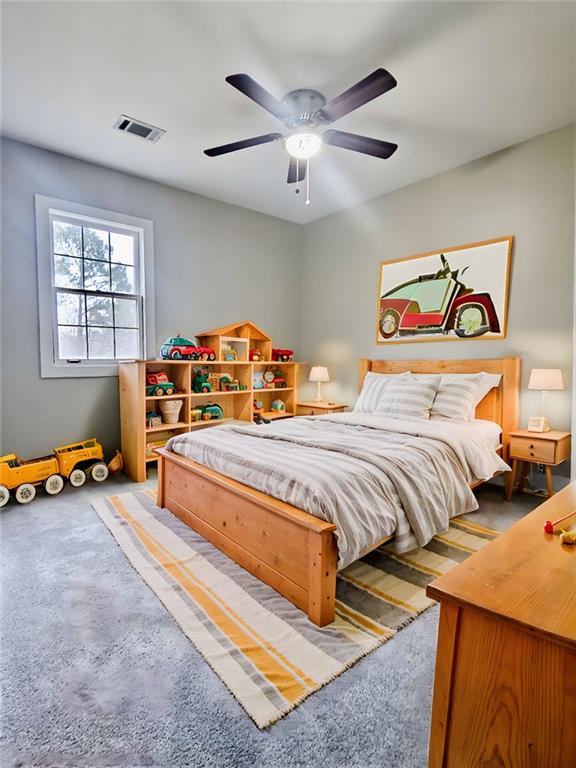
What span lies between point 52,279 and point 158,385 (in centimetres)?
131

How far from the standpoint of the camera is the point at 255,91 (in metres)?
2.04

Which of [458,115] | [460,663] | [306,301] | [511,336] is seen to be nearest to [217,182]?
[306,301]

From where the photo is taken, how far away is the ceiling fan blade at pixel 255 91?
1.92 metres

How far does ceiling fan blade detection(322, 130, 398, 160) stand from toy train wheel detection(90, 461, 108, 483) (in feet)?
10.6

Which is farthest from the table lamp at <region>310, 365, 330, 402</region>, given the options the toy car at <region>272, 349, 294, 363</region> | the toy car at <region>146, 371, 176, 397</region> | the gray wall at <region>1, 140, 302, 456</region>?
the toy car at <region>146, 371, 176, 397</region>

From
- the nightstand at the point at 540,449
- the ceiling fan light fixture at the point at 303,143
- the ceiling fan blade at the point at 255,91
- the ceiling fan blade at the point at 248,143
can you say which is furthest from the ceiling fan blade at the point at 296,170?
the nightstand at the point at 540,449

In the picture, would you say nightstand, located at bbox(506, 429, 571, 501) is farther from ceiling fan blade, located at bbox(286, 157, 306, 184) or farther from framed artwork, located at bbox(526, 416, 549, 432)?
ceiling fan blade, located at bbox(286, 157, 306, 184)

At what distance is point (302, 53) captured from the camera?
2.29 m

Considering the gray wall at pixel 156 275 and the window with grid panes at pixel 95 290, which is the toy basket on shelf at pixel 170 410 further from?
the window with grid panes at pixel 95 290

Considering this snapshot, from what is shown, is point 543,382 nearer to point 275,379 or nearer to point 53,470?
point 275,379

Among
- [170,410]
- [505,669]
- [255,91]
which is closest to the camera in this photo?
[505,669]

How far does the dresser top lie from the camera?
0.83 meters

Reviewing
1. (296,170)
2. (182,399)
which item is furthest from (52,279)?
(296,170)

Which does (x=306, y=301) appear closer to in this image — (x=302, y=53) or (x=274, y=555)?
(x=302, y=53)
